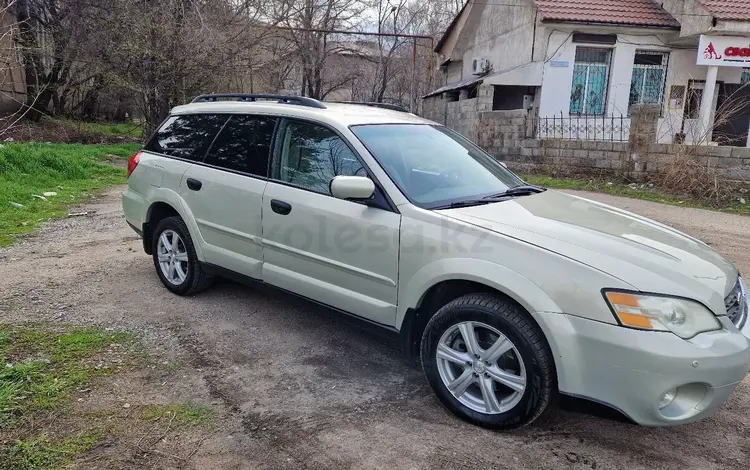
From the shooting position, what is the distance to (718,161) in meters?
10.6

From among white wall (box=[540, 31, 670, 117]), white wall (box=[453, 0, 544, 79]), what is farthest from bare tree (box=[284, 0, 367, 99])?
white wall (box=[540, 31, 670, 117])

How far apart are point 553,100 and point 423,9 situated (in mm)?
24989

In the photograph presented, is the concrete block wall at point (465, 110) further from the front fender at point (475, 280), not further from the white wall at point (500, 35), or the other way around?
the front fender at point (475, 280)

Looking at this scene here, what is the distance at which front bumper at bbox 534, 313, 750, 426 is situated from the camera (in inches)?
95.2

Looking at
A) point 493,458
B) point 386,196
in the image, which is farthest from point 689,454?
point 386,196

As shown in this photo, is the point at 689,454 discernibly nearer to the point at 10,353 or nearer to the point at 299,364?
the point at 299,364

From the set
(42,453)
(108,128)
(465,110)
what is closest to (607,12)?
(465,110)

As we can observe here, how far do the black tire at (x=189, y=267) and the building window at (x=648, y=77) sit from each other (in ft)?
52.9

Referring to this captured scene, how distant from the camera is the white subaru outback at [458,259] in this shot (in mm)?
2500

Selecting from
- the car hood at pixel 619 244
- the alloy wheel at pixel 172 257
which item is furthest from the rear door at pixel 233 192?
the car hood at pixel 619 244

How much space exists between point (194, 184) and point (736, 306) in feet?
12.6

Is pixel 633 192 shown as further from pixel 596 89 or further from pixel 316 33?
pixel 316 33

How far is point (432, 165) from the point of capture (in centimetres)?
372

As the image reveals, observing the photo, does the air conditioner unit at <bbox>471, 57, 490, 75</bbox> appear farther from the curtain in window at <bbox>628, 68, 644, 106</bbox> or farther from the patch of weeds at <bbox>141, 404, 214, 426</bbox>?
the patch of weeds at <bbox>141, 404, 214, 426</bbox>
